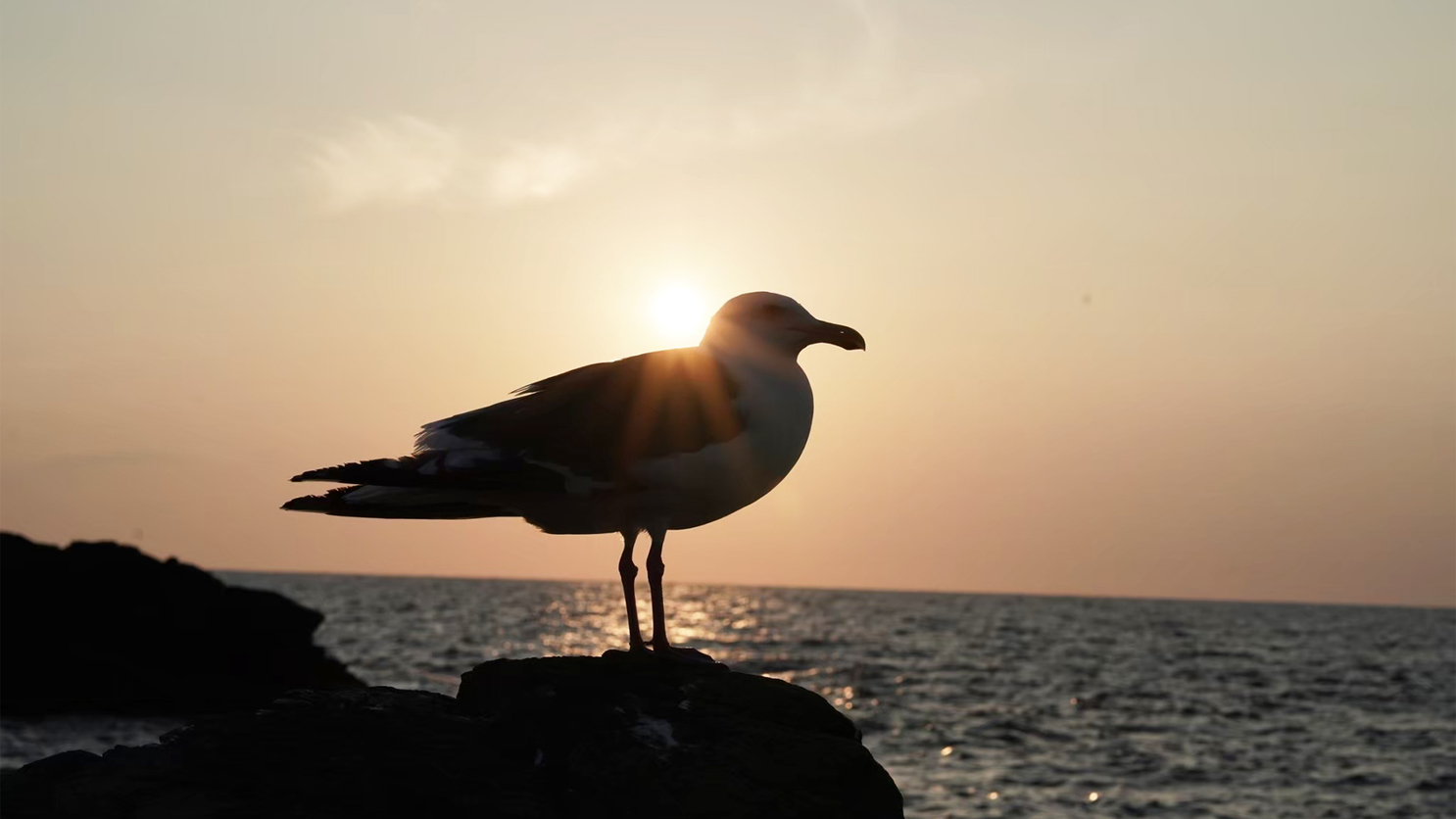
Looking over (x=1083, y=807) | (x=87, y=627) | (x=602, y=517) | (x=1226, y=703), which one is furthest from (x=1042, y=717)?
(x=602, y=517)

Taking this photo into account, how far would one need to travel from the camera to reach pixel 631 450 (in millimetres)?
6965

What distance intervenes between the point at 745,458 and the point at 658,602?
0.93 m

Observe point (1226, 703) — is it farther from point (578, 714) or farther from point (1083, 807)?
point (578, 714)

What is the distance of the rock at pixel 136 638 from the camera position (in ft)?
104

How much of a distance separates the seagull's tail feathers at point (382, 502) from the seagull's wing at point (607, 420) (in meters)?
0.25

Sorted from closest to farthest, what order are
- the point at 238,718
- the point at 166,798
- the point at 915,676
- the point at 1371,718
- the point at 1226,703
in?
the point at 166,798, the point at 238,718, the point at 1371,718, the point at 1226,703, the point at 915,676

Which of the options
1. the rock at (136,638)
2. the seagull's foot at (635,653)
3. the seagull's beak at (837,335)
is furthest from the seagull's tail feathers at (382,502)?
the rock at (136,638)

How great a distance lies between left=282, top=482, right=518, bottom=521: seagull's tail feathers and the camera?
22.3 feet

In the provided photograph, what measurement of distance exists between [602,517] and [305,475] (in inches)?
63.1

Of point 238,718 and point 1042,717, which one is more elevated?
point 238,718

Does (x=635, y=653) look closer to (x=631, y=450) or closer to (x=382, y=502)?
(x=631, y=450)

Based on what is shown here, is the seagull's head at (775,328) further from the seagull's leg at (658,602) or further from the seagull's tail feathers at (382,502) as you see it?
the seagull's tail feathers at (382,502)

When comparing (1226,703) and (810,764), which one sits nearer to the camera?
(810,764)

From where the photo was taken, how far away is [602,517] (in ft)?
24.0
